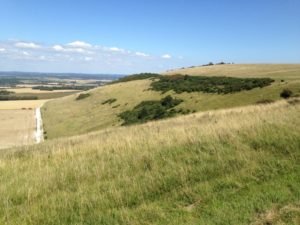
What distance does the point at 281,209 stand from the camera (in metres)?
6.08

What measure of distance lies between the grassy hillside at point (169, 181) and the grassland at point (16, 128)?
41.4 metres

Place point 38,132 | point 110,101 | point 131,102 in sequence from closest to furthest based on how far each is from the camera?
point 38,132 → point 131,102 → point 110,101

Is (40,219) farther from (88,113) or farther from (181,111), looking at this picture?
(88,113)

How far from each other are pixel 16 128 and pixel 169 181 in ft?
217

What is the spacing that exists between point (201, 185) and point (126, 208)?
1.48 metres

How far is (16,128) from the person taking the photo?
69.9m

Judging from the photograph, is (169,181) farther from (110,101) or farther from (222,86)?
(110,101)

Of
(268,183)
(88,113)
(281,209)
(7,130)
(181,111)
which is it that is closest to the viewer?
(281,209)

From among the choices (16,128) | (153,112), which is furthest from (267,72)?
(16,128)

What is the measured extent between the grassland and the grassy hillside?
4144cm

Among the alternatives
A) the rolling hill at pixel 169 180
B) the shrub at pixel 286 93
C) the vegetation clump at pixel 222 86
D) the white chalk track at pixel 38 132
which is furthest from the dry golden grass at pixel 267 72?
the rolling hill at pixel 169 180

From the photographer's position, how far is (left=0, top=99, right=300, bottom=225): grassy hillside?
645 centimetres

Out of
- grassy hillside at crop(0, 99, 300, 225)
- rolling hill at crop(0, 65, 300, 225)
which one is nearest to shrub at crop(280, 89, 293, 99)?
rolling hill at crop(0, 65, 300, 225)

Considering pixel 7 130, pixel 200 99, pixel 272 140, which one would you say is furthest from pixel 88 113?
pixel 272 140
